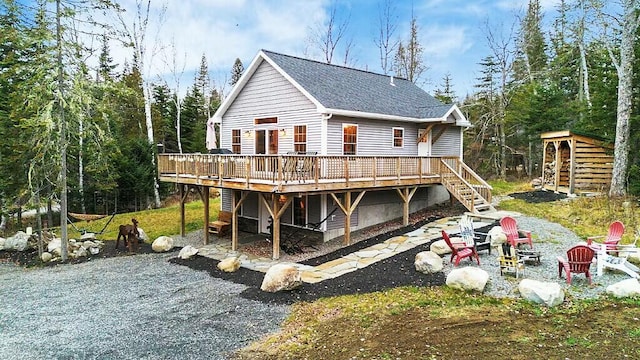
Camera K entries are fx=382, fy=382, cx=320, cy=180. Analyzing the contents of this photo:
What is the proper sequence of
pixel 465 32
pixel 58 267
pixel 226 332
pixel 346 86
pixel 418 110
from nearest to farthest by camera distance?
pixel 226 332 → pixel 58 267 → pixel 346 86 → pixel 418 110 → pixel 465 32

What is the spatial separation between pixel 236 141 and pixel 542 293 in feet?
40.3

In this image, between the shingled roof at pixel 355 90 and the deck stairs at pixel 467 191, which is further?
the deck stairs at pixel 467 191

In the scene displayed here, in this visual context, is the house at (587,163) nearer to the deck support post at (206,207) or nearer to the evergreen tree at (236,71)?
the deck support post at (206,207)

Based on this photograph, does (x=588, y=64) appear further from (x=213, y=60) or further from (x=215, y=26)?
(x=213, y=60)

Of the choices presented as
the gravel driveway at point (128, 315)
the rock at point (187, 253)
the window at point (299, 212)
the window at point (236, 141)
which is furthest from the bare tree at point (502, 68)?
the gravel driveway at point (128, 315)

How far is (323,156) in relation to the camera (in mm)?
10750

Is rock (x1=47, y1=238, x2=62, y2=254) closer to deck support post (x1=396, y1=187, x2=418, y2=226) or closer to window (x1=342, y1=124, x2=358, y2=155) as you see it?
window (x1=342, y1=124, x2=358, y2=155)

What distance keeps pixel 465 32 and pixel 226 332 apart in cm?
2994

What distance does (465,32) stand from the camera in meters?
29.6

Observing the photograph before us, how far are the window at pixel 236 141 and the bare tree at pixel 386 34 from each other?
17.9 m

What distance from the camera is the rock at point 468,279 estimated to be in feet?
23.4

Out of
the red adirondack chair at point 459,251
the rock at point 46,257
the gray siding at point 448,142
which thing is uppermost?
the gray siding at point 448,142

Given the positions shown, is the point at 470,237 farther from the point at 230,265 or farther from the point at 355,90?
the point at 355,90

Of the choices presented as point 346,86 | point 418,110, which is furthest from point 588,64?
point 346,86
